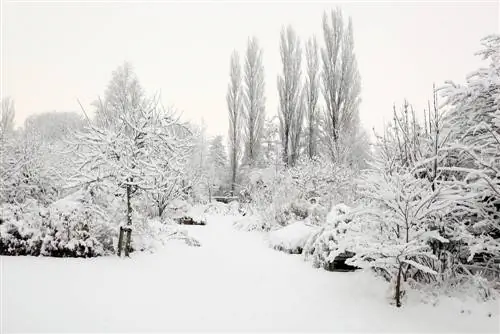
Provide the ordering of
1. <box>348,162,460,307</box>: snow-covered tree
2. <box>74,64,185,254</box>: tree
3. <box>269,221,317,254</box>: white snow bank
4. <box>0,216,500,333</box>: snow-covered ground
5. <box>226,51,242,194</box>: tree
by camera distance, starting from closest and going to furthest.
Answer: <box>0,216,500,333</box>: snow-covered ground, <box>348,162,460,307</box>: snow-covered tree, <box>74,64,185,254</box>: tree, <box>269,221,317,254</box>: white snow bank, <box>226,51,242,194</box>: tree

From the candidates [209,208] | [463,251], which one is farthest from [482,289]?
[209,208]

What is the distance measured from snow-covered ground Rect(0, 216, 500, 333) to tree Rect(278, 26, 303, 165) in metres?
19.9

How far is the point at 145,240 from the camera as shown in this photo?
8.06 metres

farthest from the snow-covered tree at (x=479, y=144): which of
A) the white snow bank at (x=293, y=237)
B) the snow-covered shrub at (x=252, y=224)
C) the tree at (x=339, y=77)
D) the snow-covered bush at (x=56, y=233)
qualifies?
the tree at (x=339, y=77)

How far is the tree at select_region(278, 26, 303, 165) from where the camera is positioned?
1025 inches

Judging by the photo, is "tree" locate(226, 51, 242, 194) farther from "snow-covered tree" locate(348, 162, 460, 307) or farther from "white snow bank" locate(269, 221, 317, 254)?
"snow-covered tree" locate(348, 162, 460, 307)

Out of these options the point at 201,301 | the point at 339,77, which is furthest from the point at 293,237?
the point at 339,77

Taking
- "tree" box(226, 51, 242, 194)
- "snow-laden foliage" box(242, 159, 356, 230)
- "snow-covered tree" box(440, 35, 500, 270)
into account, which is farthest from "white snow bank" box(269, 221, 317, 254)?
"tree" box(226, 51, 242, 194)

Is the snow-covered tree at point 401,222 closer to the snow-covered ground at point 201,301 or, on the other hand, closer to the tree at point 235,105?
the snow-covered ground at point 201,301

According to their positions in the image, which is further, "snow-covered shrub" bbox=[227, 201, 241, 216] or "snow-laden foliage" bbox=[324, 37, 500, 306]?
"snow-covered shrub" bbox=[227, 201, 241, 216]

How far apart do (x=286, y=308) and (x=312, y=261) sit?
113 inches

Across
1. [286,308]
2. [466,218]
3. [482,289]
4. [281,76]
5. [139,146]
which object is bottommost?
[286,308]

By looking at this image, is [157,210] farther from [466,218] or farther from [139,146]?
[466,218]

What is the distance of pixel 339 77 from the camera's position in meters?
23.1
